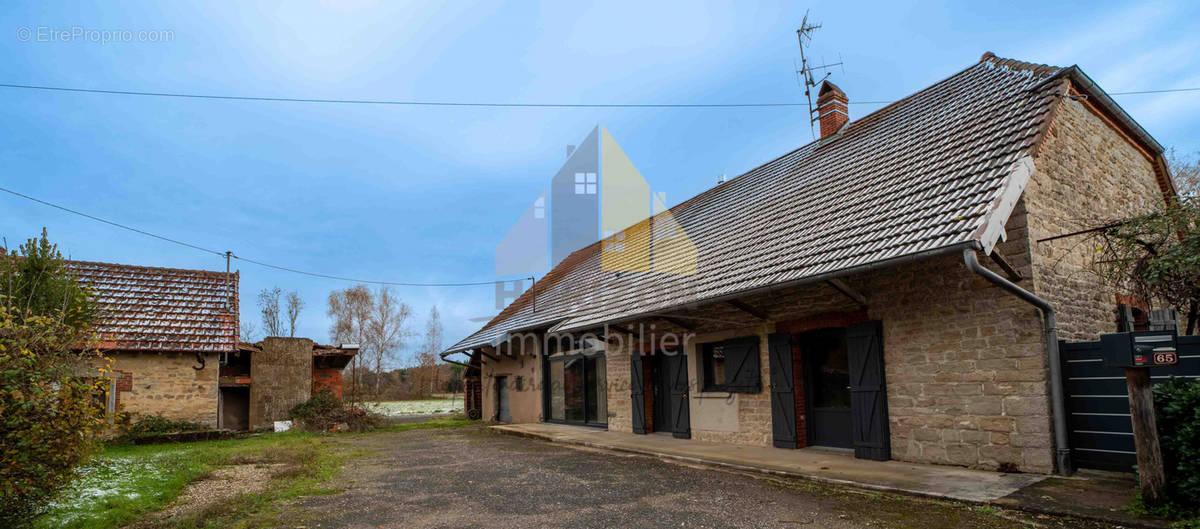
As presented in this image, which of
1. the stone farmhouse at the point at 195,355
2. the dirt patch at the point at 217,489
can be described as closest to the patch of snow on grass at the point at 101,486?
the dirt patch at the point at 217,489

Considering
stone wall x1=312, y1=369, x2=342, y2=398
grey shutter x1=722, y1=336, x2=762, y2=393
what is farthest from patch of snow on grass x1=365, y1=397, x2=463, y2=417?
grey shutter x1=722, y1=336, x2=762, y2=393

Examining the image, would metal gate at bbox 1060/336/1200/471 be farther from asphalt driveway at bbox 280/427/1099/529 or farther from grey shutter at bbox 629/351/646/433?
grey shutter at bbox 629/351/646/433


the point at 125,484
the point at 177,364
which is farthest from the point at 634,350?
the point at 177,364

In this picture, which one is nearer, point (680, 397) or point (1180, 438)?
point (1180, 438)


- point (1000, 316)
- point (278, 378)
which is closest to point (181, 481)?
point (278, 378)

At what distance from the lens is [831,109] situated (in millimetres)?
13453

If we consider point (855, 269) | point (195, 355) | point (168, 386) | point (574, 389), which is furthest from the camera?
point (574, 389)

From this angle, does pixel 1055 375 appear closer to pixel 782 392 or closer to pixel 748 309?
pixel 782 392

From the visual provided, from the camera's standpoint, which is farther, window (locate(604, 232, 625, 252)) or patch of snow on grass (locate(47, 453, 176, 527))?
window (locate(604, 232, 625, 252))

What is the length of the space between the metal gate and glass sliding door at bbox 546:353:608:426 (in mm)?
8939

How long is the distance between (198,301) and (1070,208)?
18531 millimetres

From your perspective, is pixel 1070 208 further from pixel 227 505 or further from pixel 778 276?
pixel 227 505

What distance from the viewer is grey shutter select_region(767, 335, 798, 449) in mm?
9531

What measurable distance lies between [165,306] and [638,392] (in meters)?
12.2
